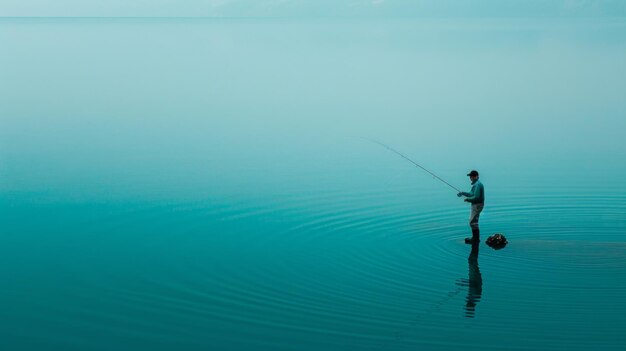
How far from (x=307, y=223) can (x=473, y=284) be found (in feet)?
17.9

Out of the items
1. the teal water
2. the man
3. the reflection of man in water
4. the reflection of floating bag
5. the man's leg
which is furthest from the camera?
the reflection of floating bag

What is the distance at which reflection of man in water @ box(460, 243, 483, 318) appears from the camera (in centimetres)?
1524

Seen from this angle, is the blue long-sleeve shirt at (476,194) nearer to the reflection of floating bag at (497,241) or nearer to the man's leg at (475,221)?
the man's leg at (475,221)

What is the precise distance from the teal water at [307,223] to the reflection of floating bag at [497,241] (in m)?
0.24

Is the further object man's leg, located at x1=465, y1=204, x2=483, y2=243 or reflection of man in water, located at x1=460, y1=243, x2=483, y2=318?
man's leg, located at x1=465, y1=204, x2=483, y2=243

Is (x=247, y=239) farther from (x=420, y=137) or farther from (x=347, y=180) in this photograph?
(x=420, y=137)

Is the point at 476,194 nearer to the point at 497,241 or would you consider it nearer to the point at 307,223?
the point at 497,241

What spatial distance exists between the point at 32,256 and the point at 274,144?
14.7 meters

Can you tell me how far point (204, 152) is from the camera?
29953 mm

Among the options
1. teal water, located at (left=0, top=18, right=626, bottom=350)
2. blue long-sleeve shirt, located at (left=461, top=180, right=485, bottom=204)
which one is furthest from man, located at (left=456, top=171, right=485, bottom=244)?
teal water, located at (left=0, top=18, right=626, bottom=350)

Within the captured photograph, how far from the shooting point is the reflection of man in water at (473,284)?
15242 mm

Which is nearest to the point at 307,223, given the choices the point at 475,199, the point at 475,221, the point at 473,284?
the point at 475,221

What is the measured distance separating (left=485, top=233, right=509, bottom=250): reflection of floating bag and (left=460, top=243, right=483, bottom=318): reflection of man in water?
1.22ft

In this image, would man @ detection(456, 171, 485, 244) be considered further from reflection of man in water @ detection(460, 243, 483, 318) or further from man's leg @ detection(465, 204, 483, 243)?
reflection of man in water @ detection(460, 243, 483, 318)
